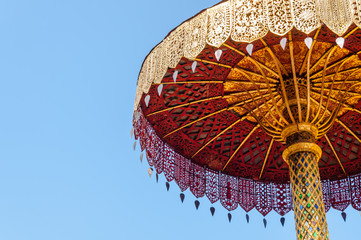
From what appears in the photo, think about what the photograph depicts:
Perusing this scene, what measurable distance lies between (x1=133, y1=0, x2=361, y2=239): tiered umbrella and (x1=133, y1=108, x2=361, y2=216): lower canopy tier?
0.08 ft

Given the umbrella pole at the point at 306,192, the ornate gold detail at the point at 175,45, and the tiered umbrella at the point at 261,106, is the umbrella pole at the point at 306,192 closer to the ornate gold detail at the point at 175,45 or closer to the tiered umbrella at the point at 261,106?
the tiered umbrella at the point at 261,106

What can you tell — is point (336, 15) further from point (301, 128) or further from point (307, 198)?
point (307, 198)

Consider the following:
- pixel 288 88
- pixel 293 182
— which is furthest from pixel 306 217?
pixel 288 88

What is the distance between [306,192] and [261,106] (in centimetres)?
306

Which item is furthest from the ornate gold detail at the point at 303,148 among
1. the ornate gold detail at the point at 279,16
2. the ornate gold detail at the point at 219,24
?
the ornate gold detail at the point at 219,24

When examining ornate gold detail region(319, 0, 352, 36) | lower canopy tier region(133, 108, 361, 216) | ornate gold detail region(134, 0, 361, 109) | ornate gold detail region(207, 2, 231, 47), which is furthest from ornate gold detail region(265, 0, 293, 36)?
lower canopy tier region(133, 108, 361, 216)

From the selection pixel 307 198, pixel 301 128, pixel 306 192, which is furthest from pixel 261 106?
pixel 307 198

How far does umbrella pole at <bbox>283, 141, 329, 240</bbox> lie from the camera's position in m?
9.91

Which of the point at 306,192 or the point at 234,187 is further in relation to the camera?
the point at 234,187

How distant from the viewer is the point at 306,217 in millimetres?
10023

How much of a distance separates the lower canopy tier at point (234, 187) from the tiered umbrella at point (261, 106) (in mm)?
25

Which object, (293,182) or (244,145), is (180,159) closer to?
(244,145)

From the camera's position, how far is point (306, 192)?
10.3 m

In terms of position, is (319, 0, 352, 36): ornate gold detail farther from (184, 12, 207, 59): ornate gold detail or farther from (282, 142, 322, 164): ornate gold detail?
(282, 142, 322, 164): ornate gold detail
